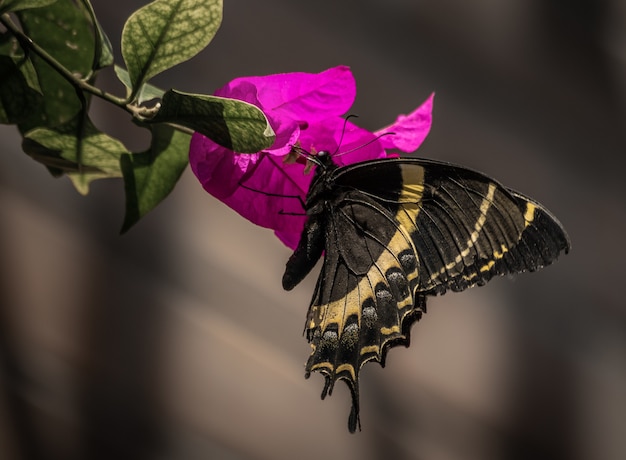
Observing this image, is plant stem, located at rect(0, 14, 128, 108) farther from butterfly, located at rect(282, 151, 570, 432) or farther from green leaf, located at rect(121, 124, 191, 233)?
butterfly, located at rect(282, 151, 570, 432)

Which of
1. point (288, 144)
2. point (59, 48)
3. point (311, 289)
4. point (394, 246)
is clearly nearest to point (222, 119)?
point (288, 144)

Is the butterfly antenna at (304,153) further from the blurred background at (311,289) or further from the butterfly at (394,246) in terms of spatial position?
the blurred background at (311,289)

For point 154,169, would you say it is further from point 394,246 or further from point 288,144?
point 394,246

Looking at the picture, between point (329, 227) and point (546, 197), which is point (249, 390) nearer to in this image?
point (546, 197)

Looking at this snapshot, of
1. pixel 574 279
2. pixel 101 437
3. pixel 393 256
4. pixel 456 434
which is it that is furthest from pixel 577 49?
pixel 393 256

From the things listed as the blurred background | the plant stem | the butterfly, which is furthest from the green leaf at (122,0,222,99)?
the blurred background

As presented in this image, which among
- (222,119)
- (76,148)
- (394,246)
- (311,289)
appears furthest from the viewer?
(311,289)
